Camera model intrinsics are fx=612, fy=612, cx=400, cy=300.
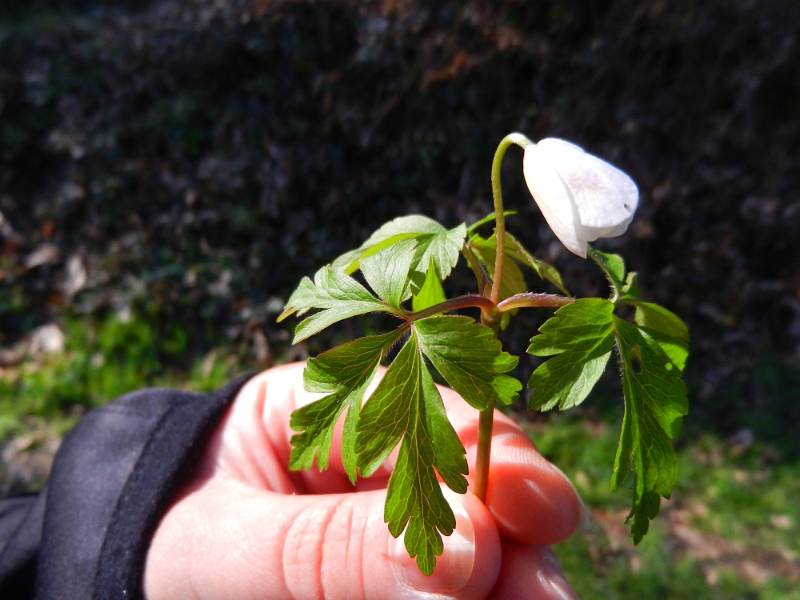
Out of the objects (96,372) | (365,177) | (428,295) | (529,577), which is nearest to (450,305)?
(428,295)

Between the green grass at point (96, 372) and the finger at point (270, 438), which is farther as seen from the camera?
the green grass at point (96, 372)

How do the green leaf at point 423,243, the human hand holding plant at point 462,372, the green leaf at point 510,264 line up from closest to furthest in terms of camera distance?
the human hand holding plant at point 462,372 < the green leaf at point 423,243 < the green leaf at point 510,264

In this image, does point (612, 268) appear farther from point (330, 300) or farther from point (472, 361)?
point (330, 300)

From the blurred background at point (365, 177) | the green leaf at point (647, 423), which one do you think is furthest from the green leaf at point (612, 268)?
the blurred background at point (365, 177)

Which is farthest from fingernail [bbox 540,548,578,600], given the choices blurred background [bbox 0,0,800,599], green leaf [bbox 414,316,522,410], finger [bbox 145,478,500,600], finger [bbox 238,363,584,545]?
blurred background [bbox 0,0,800,599]

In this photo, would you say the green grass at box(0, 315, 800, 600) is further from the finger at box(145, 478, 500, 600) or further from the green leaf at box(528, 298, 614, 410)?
the green leaf at box(528, 298, 614, 410)

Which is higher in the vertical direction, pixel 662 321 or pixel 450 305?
pixel 450 305

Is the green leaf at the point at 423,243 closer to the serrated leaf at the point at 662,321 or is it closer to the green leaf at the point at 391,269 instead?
the green leaf at the point at 391,269
